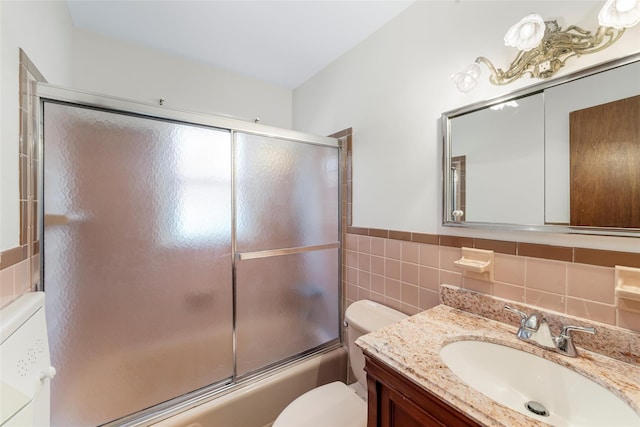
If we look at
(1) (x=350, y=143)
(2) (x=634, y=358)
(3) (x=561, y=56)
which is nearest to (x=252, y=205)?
(1) (x=350, y=143)

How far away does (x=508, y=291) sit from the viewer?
1.01 m

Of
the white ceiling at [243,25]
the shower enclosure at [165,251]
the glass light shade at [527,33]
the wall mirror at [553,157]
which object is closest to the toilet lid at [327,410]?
the shower enclosure at [165,251]

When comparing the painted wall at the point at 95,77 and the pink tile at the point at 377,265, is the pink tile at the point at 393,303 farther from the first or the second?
the painted wall at the point at 95,77

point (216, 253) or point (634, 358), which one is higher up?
point (216, 253)

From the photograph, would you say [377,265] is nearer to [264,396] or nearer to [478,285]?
[478,285]

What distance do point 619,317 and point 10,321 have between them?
5.74ft

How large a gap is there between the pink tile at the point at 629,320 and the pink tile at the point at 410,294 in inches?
27.3

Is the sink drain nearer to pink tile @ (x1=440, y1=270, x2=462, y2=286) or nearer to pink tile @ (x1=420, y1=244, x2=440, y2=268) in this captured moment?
pink tile @ (x1=440, y1=270, x2=462, y2=286)

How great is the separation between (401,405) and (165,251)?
1166 mm

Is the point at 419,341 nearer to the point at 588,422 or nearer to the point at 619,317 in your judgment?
the point at 588,422

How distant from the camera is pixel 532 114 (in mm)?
961

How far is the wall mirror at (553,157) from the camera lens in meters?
0.78

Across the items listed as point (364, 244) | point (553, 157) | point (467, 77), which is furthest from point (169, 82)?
point (553, 157)

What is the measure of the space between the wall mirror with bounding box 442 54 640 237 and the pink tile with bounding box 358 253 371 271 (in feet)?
1.93
